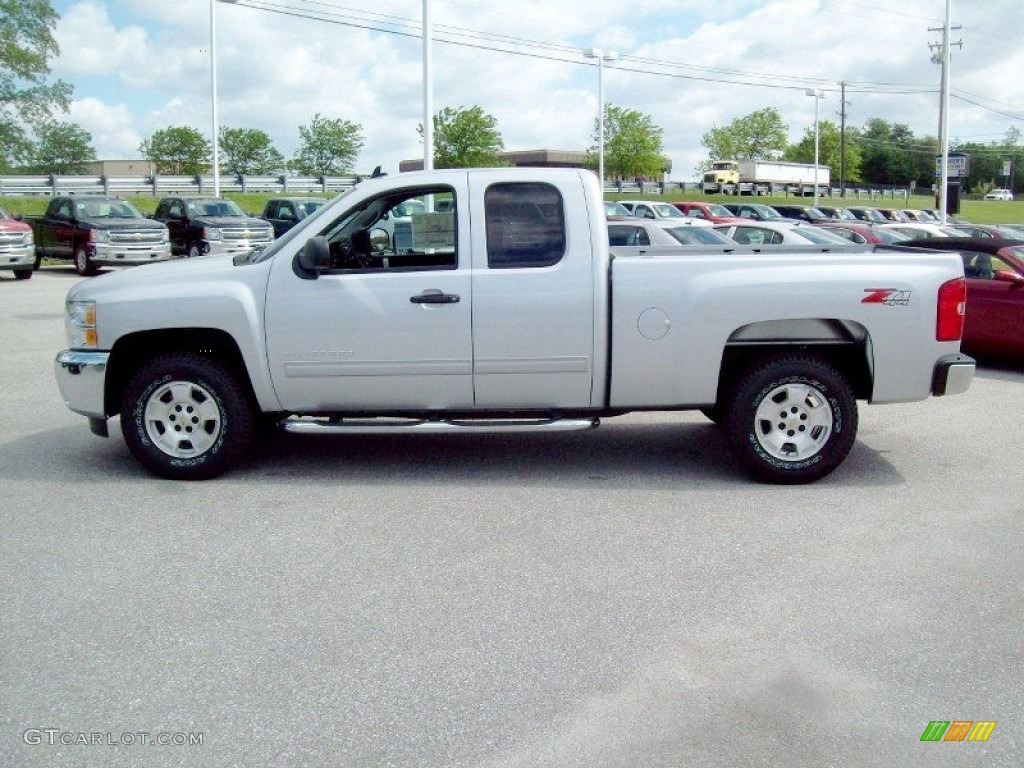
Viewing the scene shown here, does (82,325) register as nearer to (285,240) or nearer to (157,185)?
(285,240)

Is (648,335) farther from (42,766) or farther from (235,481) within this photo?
(42,766)

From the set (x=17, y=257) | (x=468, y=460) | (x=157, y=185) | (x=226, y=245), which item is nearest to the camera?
(x=468, y=460)

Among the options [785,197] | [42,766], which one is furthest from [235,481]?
[785,197]

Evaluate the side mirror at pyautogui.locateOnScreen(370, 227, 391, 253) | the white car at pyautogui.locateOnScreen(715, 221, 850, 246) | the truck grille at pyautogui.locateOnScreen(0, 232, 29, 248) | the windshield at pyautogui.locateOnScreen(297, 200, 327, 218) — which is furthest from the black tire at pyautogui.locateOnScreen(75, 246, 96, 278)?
the side mirror at pyautogui.locateOnScreen(370, 227, 391, 253)

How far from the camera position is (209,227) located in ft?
96.6

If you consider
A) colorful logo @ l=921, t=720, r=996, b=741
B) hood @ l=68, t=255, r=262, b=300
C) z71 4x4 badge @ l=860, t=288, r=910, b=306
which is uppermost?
hood @ l=68, t=255, r=262, b=300

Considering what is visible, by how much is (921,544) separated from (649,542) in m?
1.49

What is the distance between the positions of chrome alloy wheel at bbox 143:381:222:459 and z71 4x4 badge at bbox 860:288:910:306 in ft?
14.2

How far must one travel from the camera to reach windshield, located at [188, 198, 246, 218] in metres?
31.2

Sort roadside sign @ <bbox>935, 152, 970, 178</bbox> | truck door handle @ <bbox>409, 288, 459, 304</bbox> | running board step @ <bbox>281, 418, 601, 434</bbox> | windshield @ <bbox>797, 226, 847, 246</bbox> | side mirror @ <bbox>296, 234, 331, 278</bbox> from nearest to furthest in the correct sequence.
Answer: side mirror @ <bbox>296, 234, 331, 278</bbox> < truck door handle @ <bbox>409, 288, 459, 304</bbox> < running board step @ <bbox>281, 418, 601, 434</bbox> < windshield @ <bbox>797, 226, 847, 246</bbox> < roadside sign @ <bbox>935, 152, 970, 178</bbox>

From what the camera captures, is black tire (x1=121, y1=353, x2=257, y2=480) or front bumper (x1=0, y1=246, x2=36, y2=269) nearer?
black tire (x1=121, y1=353, x2=257, y2=480)

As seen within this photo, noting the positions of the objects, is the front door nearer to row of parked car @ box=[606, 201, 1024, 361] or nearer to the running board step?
the running board step

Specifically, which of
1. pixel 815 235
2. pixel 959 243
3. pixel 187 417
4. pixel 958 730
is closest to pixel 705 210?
pixel 815 235

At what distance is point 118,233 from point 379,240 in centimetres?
2119
